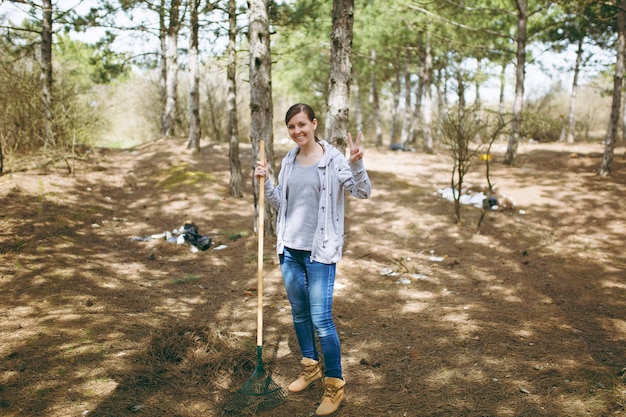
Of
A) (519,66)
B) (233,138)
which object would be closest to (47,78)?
(233,138)

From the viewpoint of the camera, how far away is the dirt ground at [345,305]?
10.2 ft

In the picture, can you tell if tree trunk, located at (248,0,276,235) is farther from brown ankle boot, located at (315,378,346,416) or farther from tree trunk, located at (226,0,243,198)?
brown ankle boot, located at (315,378,346,416)

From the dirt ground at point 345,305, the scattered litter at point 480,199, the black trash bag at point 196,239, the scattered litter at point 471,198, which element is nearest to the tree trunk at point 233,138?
the dirt ground at point 345,305

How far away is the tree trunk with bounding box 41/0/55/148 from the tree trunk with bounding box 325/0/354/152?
7.10 metres

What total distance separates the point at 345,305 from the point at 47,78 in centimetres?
939

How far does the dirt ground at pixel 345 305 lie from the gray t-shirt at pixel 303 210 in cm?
115

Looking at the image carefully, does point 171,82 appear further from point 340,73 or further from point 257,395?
point 257,395

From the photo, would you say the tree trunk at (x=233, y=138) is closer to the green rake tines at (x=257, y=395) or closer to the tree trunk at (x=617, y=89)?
the green rake tines at (x=257, y=395)

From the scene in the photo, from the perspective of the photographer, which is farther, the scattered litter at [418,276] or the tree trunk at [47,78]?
the tree trunk at [47,78]

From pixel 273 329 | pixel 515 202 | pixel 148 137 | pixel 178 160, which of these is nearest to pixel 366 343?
pixel 273 329

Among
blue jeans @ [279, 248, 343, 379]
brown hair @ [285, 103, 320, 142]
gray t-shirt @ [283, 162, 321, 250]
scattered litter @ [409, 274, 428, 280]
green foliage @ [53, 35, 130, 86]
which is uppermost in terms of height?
green foliage @ [53, 35, 130, 86]

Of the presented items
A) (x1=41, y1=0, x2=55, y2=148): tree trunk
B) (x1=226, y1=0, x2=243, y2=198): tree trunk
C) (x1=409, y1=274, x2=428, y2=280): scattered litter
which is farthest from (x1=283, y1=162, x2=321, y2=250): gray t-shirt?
(x1=41, y1=0, x2=55, y2=148): tree trunk

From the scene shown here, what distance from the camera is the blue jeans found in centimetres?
282

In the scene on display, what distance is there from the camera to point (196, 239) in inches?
289
